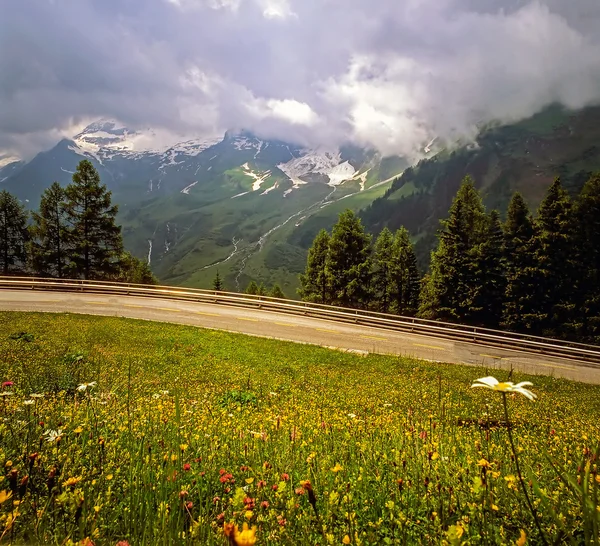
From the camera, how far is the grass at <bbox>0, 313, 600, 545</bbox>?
2.05 metres

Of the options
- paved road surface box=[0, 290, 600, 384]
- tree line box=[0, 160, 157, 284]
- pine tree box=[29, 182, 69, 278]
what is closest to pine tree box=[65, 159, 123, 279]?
tree line box=[0, 160, 157, 284]

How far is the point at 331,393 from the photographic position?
9672 millimetres

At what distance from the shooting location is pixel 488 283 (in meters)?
36.9

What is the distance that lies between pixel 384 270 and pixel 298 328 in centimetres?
3258

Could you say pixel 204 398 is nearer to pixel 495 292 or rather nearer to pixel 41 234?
pixel 495 292

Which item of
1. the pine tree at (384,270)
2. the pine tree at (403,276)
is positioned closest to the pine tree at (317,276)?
the pine tree at (384,270)

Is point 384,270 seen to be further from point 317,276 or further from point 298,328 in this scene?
point 298,328

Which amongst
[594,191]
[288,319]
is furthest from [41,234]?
[594,191]

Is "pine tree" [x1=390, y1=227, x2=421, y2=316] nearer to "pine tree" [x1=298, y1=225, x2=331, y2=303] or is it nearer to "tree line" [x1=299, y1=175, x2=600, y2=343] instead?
"tree line" [x1=299, y1=175, x2=600, y2=343]

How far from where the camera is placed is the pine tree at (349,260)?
44.1 m

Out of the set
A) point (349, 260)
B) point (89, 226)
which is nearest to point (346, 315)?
point (349, 260)

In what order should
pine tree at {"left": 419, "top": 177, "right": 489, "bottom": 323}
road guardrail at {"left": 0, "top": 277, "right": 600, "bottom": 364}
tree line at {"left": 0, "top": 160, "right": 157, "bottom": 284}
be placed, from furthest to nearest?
tree line at {"left": 0, "top": 160, "right": 157, "bottom": 284}, pine tree at {"left": 419, "top": 177, "right": 489, "bottom": 323}, road guardrail at {"left": 0, "top": 277, "right": 600, "bottom": 364}

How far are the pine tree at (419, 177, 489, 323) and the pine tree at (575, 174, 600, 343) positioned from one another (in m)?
8.40

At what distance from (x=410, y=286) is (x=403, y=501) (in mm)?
56026
